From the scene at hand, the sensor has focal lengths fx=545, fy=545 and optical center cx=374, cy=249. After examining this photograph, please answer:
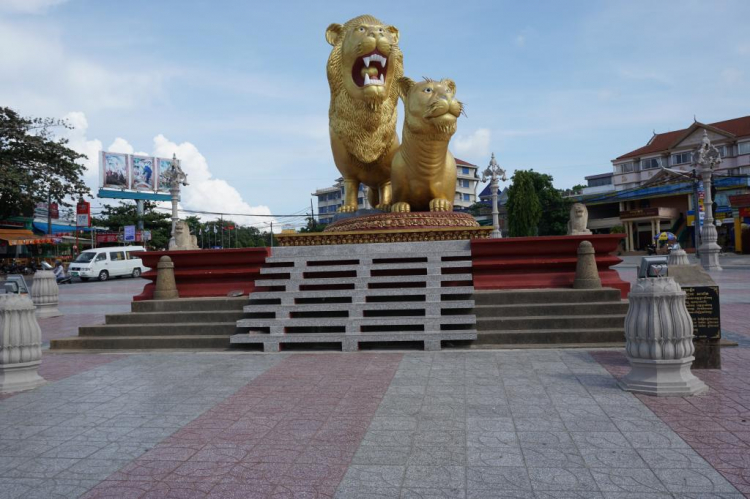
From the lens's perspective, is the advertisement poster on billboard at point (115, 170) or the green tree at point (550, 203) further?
the green tree at point (550, 203)

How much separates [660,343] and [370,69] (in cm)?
577

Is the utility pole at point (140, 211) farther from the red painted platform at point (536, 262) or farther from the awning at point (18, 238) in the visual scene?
the red painted platform at point (536, 262)

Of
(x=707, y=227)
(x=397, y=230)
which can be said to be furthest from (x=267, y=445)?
(x=707, y=227)

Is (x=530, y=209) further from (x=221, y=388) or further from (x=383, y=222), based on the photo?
(x=221, y=388)

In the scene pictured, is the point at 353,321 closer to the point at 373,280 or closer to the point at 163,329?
the point at 373,280

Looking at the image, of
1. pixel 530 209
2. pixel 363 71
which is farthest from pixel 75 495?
pixel 530 209

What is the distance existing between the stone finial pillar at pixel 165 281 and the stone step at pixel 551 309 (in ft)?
14.5

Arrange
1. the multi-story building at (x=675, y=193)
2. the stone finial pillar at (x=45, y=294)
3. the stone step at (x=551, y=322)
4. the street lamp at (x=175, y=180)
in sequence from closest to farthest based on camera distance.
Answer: the stone step at (x=551, y=322) < the stone finial pillar at (x=45, y=294) < the street lamp at (x=175, y=180) < the multi-story building at (x=675, y=193)

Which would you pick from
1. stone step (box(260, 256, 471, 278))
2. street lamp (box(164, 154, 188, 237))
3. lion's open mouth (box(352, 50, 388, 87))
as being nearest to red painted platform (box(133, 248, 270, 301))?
stone step (box(260, 256, 471, 278))

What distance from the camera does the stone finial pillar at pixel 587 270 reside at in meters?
7.04

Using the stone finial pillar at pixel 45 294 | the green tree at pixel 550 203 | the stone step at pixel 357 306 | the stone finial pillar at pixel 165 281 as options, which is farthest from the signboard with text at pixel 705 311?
the green tree at pixel 550 203

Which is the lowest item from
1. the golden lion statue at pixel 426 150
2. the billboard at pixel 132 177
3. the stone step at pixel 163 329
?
the stone step at pixel 163 329

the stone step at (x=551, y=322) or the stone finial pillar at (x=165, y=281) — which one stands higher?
the stone finial pillar at (x=165, y=281)

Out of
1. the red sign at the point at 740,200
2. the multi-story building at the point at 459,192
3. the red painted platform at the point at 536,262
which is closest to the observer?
the red painted platform at the point at 536,262
